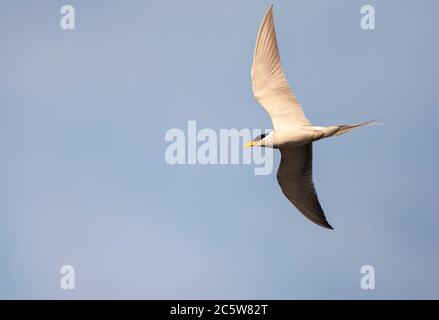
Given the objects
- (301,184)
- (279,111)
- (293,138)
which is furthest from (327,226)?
(279,111)

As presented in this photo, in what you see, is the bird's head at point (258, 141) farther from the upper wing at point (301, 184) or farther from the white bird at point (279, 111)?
the upper wing at point (301, 184)

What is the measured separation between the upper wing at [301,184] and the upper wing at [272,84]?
948mm

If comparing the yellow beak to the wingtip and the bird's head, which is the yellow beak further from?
the wingtip

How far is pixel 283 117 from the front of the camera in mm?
13289

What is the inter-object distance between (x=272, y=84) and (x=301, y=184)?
2.17 metres

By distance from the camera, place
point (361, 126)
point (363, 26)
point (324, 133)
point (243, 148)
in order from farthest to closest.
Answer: point (363, 26)
point (243, 148)
point (324, 133)
point (361, 126)

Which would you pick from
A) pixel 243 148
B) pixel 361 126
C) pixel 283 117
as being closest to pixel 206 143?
pixel 243 148

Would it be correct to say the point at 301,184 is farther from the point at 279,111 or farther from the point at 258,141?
the point at 279,111

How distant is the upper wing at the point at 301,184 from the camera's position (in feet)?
46.2

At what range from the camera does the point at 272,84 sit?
43.1 ft

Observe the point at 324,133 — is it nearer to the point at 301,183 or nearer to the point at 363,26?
the point at 301,183

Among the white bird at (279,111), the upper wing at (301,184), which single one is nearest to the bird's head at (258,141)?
the white bird at (279,111)

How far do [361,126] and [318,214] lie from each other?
3096mm

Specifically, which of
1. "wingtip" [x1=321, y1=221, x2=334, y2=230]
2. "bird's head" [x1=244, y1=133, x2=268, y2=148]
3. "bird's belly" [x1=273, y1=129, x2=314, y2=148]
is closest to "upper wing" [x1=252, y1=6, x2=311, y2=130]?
"bird's belly" [x1=273, y1=129, x2=314, y2=148]
